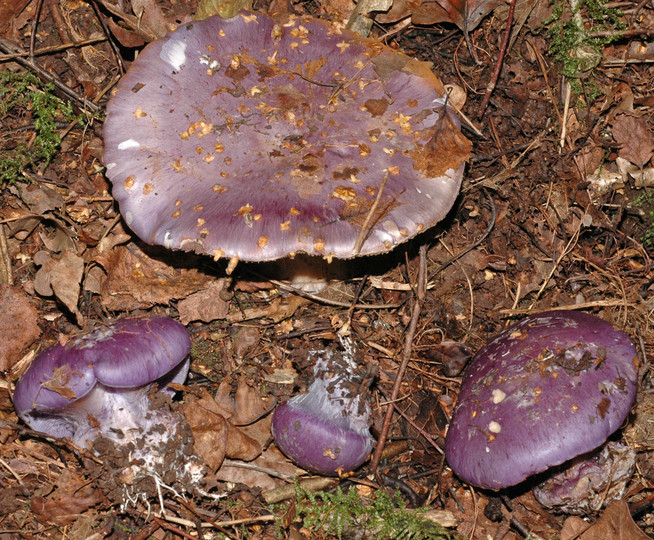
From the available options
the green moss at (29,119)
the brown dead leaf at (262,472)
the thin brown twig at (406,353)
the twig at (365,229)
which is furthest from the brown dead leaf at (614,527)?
the green moss at (29,119)

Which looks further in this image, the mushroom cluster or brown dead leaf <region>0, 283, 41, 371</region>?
brown dead leaf <region>0, 283, 41, 371</region>

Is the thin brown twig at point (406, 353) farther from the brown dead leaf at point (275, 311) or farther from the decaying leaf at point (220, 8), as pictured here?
the decaying leaf at point (220, 8)

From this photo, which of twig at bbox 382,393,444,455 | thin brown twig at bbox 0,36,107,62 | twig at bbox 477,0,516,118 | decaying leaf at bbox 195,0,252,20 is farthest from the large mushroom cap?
twig at bbox 382,393,444,455

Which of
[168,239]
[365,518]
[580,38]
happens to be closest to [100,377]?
[168,239]

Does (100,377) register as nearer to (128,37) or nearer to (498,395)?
(498,395)

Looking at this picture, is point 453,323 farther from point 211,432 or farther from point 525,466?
point 211,432

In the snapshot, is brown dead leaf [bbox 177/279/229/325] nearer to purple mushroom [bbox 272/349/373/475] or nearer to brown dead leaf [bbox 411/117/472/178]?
purple mushroom [bbox 272/349/373/475]
